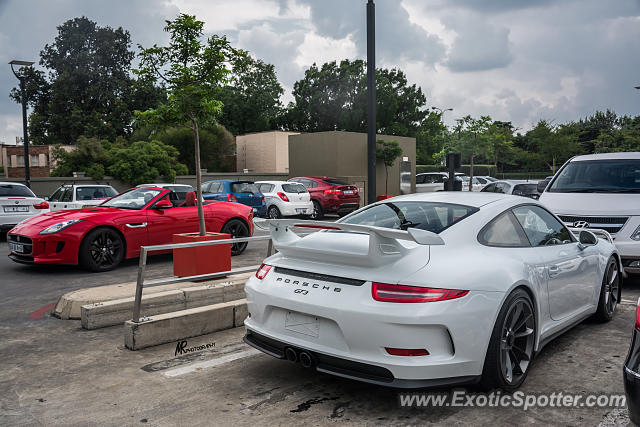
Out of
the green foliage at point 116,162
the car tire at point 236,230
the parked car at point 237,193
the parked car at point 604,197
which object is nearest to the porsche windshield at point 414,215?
the parked car at point 604,197

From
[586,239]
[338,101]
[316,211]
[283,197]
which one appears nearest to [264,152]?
[338,101]

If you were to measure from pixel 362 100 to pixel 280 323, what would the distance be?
177 feet

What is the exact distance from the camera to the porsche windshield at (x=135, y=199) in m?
9.72

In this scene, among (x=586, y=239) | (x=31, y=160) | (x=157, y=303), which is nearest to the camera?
(x=586, y=239)

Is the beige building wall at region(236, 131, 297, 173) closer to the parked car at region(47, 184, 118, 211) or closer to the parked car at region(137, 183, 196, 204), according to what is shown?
the parked car at region(47, 184, 118, 211)

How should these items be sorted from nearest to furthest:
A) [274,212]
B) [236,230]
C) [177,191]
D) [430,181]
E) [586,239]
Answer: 1. [586,239]
2. [177,191]
3. [236,230]
4. [274,212]
5. [430,181]

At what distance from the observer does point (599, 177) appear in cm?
868

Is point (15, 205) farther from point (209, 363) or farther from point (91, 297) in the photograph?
point (209, 363)

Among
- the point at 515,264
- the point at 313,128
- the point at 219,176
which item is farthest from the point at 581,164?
the point at 313,128

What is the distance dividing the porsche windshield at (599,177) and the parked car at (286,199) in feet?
37.1

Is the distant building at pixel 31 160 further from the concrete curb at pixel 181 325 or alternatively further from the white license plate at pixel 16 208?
the concrete curb at pixel 181 325

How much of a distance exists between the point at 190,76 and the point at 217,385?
16.6 feet

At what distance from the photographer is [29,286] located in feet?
25.8

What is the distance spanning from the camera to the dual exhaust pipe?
3.58 m
